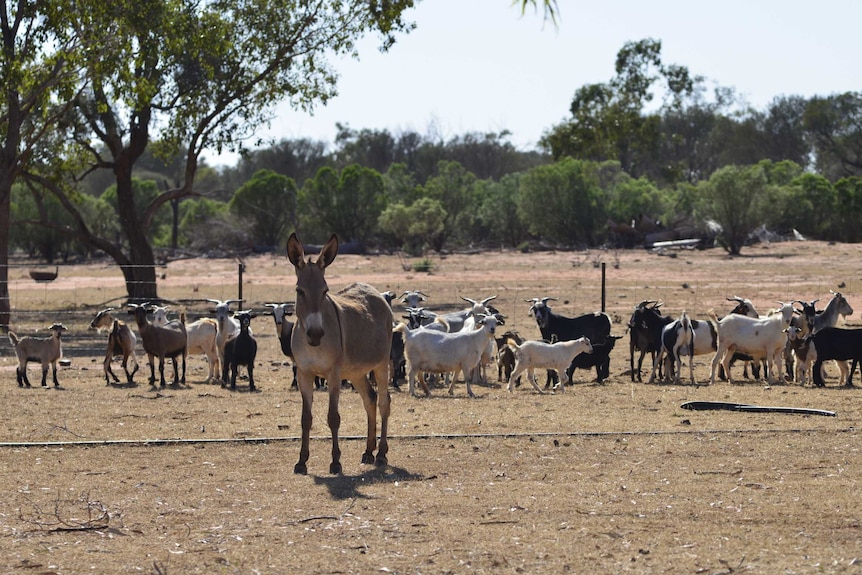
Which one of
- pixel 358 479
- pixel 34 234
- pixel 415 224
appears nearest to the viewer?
pixel 358 479

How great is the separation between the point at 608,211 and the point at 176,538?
5340 cm

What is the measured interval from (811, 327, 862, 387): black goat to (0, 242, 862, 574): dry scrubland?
1.62 feet

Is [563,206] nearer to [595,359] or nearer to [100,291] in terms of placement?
[100,291]

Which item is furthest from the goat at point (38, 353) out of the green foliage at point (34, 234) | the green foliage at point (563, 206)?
the green foliage at point (563, 206)

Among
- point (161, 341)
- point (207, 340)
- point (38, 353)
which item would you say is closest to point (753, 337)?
point (207, 340)

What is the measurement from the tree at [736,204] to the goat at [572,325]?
30061 mm

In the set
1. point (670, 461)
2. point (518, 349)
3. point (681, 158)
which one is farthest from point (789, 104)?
point (670, 461)

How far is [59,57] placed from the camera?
28172 mm

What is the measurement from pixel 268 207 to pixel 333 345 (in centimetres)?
5145

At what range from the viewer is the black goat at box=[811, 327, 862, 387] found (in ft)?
58.3

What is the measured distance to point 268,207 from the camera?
→ 202 ft

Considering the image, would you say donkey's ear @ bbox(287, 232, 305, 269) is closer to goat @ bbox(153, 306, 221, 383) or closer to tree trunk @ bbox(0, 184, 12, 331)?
goat @ bbox(153, 306, 221, 383)

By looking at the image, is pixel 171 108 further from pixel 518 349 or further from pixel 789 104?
pixel 789 104

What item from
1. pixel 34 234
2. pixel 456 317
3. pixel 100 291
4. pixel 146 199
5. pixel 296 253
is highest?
pixel 146 199
